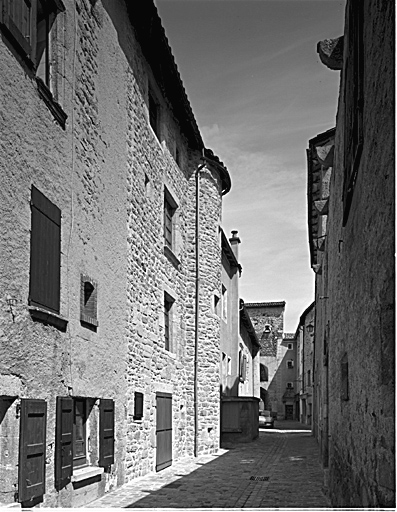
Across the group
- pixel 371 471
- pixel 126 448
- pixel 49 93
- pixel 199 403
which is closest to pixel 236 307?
pixel 199 403

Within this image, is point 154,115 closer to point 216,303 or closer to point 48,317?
point 216,303

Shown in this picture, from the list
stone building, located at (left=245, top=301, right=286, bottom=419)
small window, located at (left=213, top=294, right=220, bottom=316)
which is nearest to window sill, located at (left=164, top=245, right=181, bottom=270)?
small window, located at (left=213, top=294, right=220, bottom=316)

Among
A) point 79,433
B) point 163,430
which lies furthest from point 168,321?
point 79,433

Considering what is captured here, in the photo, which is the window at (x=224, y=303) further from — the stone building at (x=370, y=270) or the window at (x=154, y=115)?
the stone building at (x=370, y=270)

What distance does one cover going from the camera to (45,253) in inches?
293

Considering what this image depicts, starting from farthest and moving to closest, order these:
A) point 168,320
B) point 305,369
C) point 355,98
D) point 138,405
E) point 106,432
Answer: point 305,369
point 168,320
point 138,405
point 106,432
point 355,98

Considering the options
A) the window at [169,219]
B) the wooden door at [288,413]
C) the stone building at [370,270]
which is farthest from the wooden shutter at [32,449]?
the wooden door at [288,413]

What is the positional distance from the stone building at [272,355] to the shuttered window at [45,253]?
44.0 meters

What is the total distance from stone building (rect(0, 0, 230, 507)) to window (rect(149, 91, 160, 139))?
3 centimetres

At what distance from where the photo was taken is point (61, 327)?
789 centimetres

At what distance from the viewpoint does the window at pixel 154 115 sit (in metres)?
14.0

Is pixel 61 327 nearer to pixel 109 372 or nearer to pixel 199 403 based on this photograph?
pixel 109 372

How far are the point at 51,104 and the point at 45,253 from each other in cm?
174

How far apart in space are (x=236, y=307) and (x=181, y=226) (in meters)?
7.94
